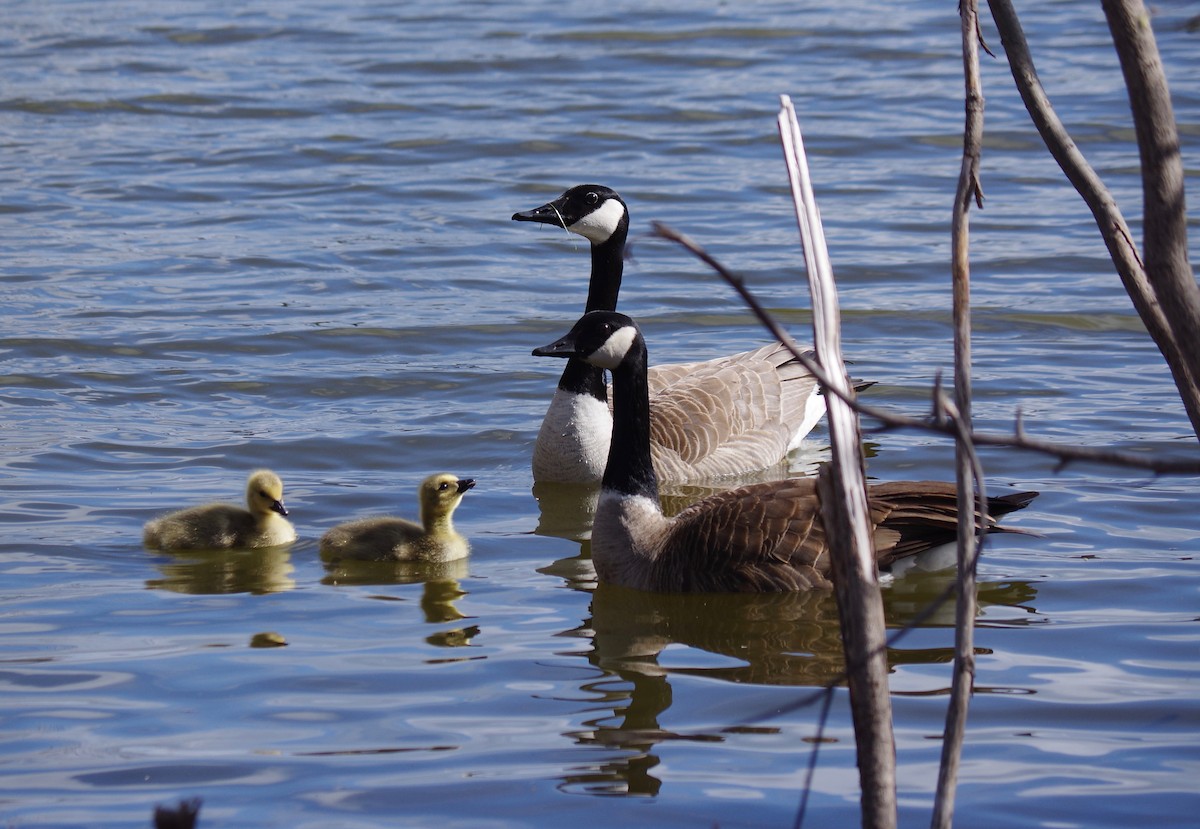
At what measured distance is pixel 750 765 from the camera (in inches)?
203

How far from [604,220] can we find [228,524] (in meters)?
3.18

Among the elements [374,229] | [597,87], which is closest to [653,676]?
[374,229]

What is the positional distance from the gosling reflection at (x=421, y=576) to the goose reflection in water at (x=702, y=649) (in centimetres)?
62

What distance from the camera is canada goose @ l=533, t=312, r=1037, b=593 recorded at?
6.78 m

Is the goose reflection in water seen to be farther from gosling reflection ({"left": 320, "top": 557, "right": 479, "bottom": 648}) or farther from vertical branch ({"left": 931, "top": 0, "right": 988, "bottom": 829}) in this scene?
vertical branch ({"left": 931, "top": 0, "right": 988, "bottom": 829})

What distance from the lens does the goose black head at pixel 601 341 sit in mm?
7590

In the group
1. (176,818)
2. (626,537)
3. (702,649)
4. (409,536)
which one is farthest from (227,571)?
(176,818)

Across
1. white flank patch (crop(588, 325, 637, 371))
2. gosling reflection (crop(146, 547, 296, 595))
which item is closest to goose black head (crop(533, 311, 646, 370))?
white flank patch (crop(588, 325, 637, 371))

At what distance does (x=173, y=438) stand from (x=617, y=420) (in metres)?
3.02

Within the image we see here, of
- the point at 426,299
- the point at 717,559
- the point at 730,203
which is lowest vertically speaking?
the point at 717,559

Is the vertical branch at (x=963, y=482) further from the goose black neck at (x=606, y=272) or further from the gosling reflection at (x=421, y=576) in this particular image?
the goose black neck at (x=606, y=272)

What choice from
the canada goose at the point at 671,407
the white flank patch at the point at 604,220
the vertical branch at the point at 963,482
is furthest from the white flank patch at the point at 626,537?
the vertical branch at the point at 963,482

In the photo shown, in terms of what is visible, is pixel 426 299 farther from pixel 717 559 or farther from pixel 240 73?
pixel 240 73

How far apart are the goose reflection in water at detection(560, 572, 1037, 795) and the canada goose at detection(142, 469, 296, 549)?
5.06 ft
